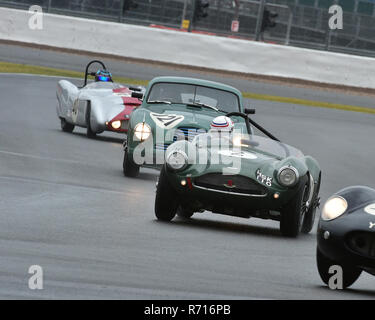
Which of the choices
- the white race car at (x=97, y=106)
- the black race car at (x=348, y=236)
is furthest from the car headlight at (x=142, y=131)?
the black race car at (x=348, y=236)

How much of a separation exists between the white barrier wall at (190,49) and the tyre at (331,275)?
Result: 26292mm

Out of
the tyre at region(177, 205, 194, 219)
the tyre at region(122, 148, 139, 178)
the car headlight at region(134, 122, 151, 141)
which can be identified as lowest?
the tyre at region(122, 148, 139, 178)

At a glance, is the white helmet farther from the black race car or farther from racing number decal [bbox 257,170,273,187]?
the black race car

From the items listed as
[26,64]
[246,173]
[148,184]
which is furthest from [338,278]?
[26,64]

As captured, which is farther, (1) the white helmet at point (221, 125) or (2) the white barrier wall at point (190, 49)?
(2) the white barrier wall at point (190, 49)

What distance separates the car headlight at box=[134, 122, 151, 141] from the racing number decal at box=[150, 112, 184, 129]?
0.14 metres

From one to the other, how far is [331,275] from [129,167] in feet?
22.7

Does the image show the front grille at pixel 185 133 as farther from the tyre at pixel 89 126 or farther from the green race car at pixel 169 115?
the tyre at pixel 89 126

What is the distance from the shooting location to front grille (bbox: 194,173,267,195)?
9570 mm

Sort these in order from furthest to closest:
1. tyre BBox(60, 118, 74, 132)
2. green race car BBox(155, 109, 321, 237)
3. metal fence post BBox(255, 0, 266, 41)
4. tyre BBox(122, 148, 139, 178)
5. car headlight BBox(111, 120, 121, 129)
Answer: metal fence post BBox(255, 0, 266, 41)
tyre BBox(60, 118, 74, 132)
car headlight BBox(111, 120, 121, 129)
tyre BBox(122, 148, 139, 178)
green race car BBox(155, 109, 321, 237)

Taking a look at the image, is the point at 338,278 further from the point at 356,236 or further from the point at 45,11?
the point at 45,11

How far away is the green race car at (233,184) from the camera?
31.3 feet

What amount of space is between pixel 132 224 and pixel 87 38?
25161mm

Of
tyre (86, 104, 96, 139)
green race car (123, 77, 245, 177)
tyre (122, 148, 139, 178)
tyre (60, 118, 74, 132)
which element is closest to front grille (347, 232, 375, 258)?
green race car (123, 77, 245, 177)
